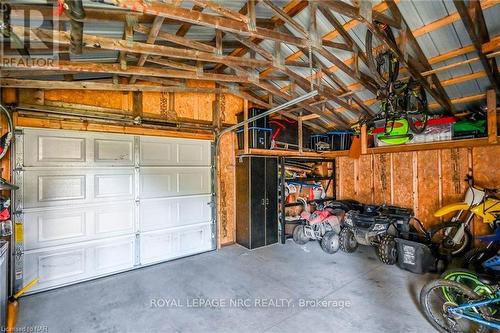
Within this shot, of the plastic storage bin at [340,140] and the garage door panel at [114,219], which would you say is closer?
the garage door panel at [114,219]

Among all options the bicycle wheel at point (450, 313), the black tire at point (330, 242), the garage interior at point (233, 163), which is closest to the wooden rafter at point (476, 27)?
the garage interior at point (233, 163)

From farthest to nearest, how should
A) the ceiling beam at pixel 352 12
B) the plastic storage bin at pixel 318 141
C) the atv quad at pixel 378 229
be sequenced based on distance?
the plastic storage bin at pixel 318 141
the atv quad at pixel 378 229
the ceiling beam at pixel 352 12

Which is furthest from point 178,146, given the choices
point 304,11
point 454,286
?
point 454,286

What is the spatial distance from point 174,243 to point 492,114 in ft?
17.8

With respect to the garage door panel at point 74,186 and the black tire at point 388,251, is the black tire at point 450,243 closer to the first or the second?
the black tire at point 388,251

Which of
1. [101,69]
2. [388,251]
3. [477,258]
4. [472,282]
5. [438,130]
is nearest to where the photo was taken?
[472,282]

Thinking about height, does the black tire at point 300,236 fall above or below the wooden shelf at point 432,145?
below

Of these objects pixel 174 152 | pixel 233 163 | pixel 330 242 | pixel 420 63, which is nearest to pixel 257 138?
pixel 233 163

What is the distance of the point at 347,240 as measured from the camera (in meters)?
4.49

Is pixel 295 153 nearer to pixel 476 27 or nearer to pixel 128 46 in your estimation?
pixel 476 27

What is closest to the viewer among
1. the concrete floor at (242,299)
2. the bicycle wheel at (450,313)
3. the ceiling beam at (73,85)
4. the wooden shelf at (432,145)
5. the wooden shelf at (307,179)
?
the bicycle wheel at (450,313)

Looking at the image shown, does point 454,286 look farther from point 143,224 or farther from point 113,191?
point 113,191

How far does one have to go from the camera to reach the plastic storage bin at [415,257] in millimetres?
3473

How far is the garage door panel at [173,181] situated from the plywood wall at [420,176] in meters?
3.53
